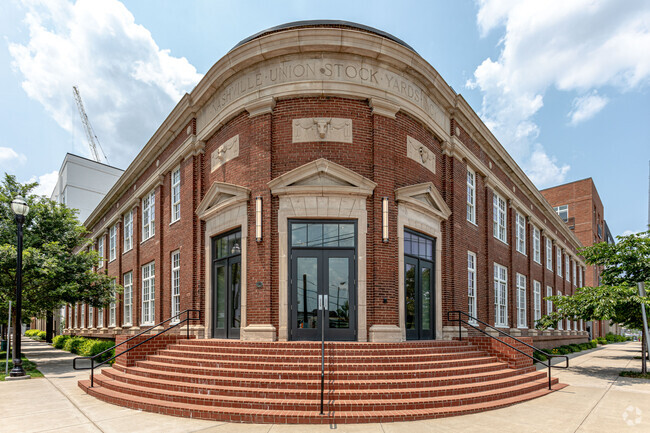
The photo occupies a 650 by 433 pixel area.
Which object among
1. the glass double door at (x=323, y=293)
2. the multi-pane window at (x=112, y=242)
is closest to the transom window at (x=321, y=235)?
the glass double door at (x=323, y=293)

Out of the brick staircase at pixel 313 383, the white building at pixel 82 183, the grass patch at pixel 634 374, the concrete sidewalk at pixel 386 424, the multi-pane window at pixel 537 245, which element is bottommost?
the grass patch at pixel 634 374

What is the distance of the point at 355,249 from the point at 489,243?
31.6ft

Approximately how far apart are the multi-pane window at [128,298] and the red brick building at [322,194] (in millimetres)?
6291

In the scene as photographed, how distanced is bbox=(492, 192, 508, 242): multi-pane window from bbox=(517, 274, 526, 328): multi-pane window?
3.57 m

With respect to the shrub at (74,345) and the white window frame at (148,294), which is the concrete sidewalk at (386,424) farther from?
the shrub at (74,345)

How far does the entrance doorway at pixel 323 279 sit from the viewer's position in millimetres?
11812

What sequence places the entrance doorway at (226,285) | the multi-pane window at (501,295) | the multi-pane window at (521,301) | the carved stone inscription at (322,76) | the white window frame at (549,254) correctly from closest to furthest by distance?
the carved stone inscription at (322,76) → the entrance doorway at (226,285) → the multi-pane window at (501,295) → the multi-pane window at (521,301) → the white window frame at (549,254)

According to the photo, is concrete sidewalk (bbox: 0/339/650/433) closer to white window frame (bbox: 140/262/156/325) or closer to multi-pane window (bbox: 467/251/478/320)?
multi-pane window (bbox: 467/251/478/320)

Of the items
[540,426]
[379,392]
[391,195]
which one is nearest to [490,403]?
[540,426]

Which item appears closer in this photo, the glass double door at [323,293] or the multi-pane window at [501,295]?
the glass double door at [323,293]

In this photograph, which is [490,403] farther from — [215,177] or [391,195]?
[215,177]

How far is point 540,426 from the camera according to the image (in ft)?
25.9

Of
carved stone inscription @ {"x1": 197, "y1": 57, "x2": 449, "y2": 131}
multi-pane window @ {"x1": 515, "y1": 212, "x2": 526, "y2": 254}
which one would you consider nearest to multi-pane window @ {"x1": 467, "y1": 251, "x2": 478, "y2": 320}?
carved stone inscription @ {"x1": 197, "y1": 57, "x2": 449, "y2": 131}

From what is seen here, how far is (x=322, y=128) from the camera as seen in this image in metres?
12.3
